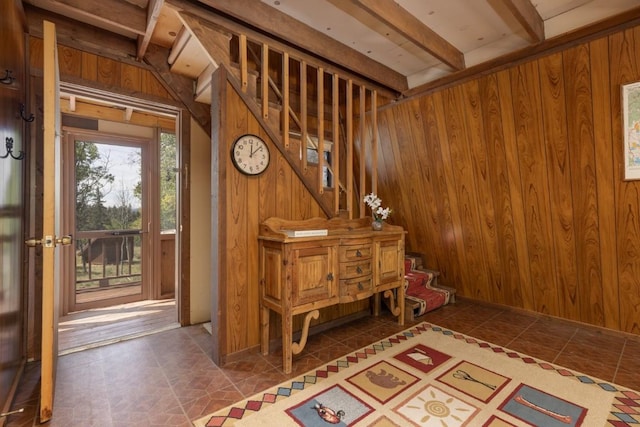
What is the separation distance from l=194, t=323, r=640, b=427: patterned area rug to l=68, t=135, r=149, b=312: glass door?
3.09m

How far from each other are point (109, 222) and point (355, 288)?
11.1 feet

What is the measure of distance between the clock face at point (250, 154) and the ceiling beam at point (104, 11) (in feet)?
4.02

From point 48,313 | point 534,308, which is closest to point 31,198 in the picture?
point 48,313

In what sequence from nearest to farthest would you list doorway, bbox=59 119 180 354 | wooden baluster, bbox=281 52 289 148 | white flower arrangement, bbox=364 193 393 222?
wooden baluster, bbox=281 52 289 148, white flower arrangement, bbox=364 193 393 222, doorway, bbox=59 119 180 354

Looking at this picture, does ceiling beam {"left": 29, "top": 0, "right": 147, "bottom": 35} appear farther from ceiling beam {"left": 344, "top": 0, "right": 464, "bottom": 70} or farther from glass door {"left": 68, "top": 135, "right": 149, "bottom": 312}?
glass door {"left": 68, "top": 135, "right": 149, "bottom": 312}

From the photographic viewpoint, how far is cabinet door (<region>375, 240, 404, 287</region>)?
283cm

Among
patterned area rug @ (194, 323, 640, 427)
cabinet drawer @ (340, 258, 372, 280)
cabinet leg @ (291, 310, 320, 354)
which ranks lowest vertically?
patterned area rug @ (194, 323, 640, 427)

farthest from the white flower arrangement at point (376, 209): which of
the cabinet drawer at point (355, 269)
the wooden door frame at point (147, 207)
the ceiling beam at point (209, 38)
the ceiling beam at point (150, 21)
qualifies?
the wooden door frame at point (147, 207)

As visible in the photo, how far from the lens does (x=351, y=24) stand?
2.76 meters

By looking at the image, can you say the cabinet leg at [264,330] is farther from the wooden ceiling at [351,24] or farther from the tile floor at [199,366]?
the wooden ceiling at [351,24]

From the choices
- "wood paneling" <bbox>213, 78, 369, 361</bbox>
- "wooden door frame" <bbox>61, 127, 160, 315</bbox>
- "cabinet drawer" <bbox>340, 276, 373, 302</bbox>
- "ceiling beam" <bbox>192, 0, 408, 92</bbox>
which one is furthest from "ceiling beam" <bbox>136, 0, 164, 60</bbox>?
"cabinet drawer" <bbox>340, 276, 373, 302</bbox>

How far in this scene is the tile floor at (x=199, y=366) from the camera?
182cm

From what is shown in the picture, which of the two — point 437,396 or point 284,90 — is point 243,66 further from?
point 437,396

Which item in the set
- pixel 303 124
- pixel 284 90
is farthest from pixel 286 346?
pixel 284 90
